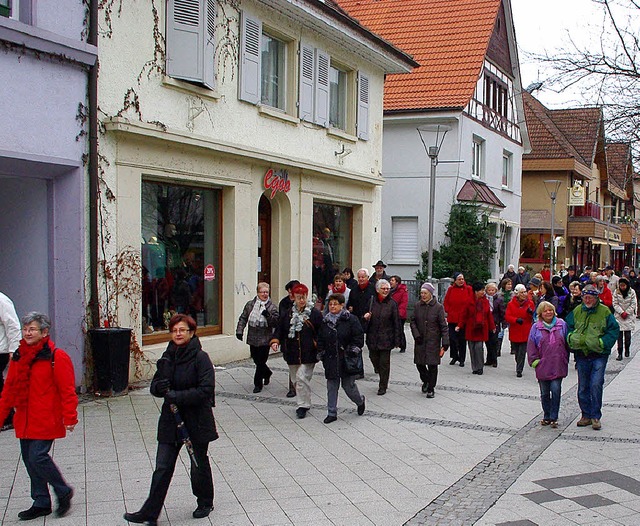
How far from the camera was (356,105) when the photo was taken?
17453 millimetres

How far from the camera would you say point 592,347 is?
9086 mm

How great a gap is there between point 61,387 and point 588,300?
631cm

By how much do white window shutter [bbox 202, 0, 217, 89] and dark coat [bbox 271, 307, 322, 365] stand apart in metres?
4.46

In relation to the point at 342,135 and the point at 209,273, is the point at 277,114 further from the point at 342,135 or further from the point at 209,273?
the point at 209,273

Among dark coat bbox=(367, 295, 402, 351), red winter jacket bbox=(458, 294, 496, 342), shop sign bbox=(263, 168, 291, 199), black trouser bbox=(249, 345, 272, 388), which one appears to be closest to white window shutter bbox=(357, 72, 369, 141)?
shop sign bbox=(263, 168, 291, 199)

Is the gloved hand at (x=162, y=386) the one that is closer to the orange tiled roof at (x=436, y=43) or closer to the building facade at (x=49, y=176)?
the building facade at (x=49, y=176)

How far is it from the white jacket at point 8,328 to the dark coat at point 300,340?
122 inches

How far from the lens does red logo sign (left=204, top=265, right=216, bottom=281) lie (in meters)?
13.4

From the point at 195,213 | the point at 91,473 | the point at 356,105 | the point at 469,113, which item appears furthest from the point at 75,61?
the point at 469,113

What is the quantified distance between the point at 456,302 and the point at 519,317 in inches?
47.2

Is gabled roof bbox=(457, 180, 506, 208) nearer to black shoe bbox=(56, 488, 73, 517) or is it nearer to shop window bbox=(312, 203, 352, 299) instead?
shop window bbox=(312, 203, 352, 299)

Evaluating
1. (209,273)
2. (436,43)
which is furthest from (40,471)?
(436,43)

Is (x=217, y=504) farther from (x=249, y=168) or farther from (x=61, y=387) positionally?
(x=249, y=168)

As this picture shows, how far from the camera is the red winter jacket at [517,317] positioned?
13.7 meters
